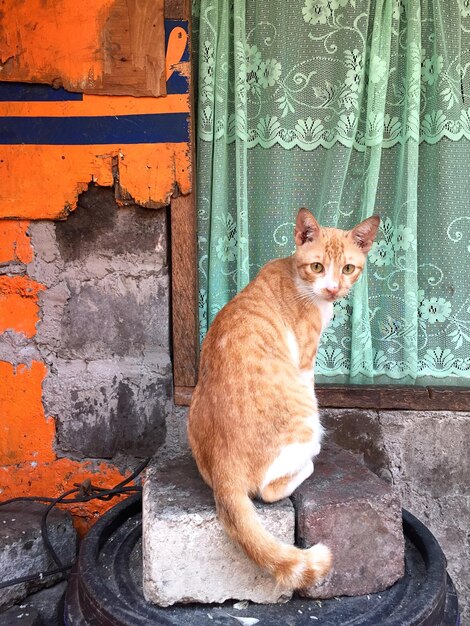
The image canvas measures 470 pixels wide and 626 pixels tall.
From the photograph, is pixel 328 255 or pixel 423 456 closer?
pixel 328 255

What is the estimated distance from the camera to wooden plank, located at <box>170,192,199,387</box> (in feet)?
8.40

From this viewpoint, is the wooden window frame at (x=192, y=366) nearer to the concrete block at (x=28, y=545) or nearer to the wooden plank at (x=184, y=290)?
the wooden plank at (x=184, y=290)

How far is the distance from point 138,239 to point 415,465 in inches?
61.7

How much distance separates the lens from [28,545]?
2432mm

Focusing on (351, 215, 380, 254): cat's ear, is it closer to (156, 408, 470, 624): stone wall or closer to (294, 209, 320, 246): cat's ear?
(294, 209, 320, 246): cat's ear

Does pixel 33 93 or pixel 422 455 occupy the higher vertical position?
pixel 33 93

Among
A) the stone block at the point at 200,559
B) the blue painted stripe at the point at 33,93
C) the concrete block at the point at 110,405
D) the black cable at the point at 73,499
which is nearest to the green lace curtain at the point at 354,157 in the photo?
the concrete block at the point at 110,405

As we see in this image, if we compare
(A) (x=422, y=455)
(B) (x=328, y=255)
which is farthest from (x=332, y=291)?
(A) (x=422, y=455)

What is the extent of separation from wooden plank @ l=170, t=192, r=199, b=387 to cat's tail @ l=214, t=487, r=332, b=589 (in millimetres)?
1065

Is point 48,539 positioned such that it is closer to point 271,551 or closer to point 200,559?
point 200,559

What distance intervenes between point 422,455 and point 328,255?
48.0 inches

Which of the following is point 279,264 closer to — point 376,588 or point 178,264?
point 178,264

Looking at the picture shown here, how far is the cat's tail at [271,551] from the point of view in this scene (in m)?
1.52

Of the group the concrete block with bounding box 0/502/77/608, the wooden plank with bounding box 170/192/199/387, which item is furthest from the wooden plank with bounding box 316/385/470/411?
the concrete block with bounding box 0/502/77/608
